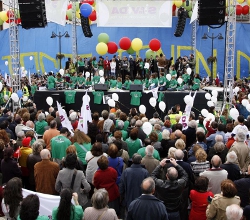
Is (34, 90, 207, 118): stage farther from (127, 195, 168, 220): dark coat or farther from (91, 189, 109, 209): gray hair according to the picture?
(91, 189, 109, 209): gray hair

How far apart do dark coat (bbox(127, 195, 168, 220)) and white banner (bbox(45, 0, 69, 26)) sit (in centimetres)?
1330

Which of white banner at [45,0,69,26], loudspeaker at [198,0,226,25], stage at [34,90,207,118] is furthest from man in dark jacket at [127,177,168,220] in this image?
white banner at [45,0,69,26]

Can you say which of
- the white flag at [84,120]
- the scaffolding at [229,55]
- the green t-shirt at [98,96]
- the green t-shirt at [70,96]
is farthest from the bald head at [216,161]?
the green t-shirt at [70,96]

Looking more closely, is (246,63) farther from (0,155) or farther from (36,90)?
(0,155)

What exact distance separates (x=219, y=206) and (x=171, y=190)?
680 mm

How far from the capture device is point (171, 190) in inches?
195

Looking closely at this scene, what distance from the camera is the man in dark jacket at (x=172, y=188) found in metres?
4.92

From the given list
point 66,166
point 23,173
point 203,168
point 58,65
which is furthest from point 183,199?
point 58,65

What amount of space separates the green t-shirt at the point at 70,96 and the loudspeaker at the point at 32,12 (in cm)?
329

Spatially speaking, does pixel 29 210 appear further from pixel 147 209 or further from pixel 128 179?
pixel 128 179

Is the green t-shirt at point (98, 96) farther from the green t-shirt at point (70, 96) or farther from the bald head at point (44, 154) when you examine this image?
the bald head at point (44, 154)

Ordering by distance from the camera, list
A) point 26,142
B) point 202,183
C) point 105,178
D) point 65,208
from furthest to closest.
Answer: point 26,142
point 105,178
point 202,183
point 65,208

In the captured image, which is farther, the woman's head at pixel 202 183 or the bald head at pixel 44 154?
the bald head at pixel 44 154

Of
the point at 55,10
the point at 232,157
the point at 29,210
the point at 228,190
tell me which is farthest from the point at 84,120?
the point at 55,10
